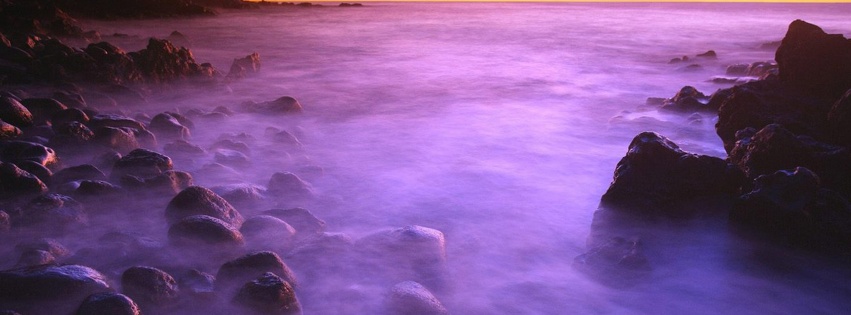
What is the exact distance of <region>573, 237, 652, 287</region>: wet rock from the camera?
110 inches

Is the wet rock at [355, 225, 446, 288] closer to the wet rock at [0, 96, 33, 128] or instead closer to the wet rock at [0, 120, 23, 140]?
the wet rock at [0, 120, 23, 140]

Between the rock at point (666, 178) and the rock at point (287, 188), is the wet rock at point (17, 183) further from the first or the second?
the rock at point (666, 178)

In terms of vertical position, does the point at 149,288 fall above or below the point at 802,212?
below

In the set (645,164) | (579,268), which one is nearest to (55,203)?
(579,268)

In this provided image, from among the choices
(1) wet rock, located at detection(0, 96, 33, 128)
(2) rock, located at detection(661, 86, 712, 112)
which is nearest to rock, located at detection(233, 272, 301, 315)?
(1) wet rock, located at detection(0, 96, 33, 128)

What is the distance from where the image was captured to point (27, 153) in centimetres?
383

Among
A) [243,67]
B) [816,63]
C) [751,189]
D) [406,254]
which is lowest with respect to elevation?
[243,67]

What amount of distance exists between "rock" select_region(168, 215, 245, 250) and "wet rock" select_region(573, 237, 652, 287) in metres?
Result: 1.74

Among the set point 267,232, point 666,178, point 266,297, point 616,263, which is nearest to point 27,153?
point 267,232

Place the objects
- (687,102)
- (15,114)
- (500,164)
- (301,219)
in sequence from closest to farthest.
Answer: (301,219) → (15,114) → (500,164) → (687,102)

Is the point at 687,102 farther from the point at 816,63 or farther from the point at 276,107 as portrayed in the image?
the point at 276,107

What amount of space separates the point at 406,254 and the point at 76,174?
2236mm

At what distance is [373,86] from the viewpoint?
9055 mm

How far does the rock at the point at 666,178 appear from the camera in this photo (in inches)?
131
